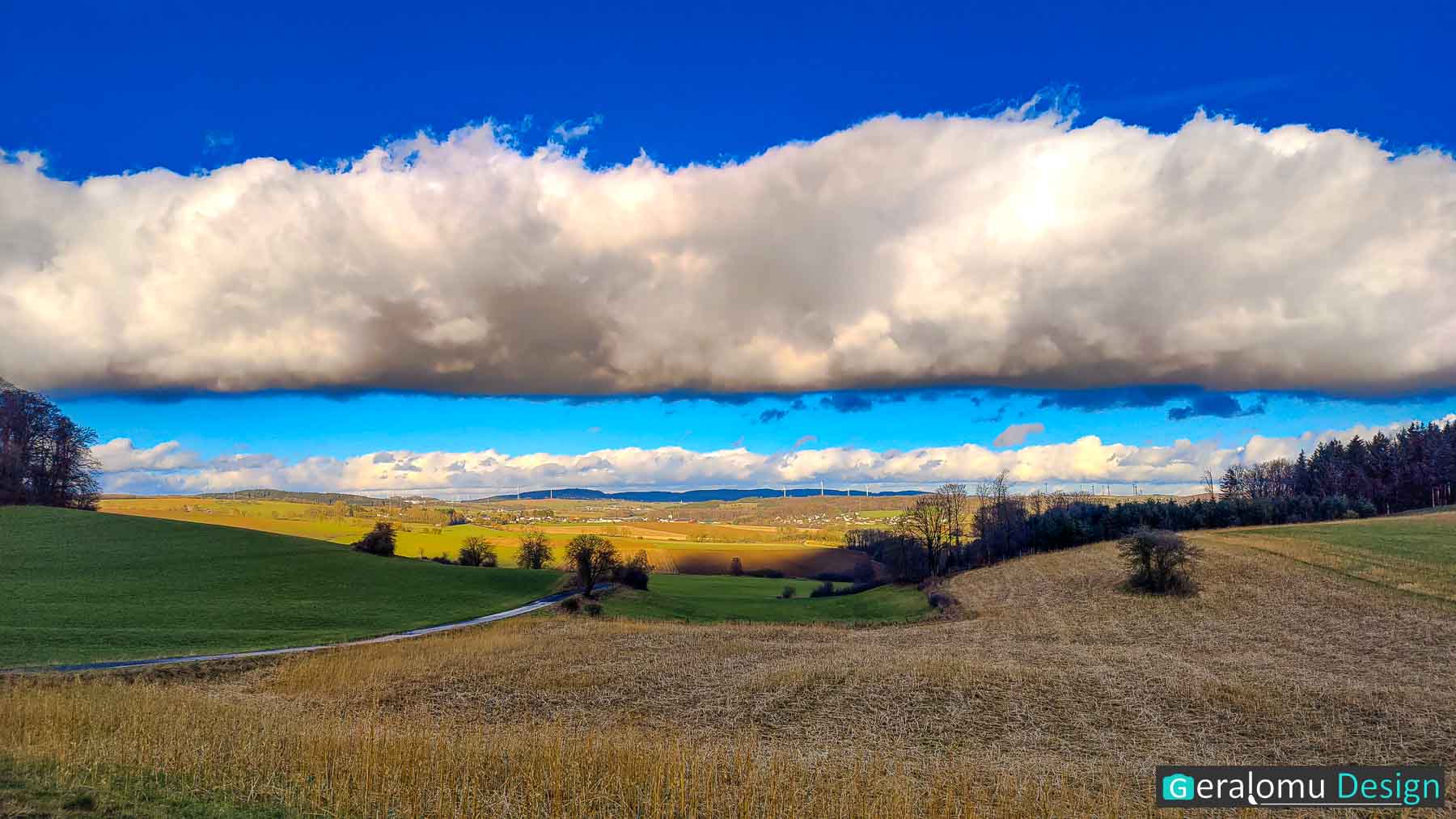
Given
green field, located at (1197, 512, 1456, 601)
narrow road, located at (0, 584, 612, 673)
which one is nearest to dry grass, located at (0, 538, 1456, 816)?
narrow road, located at (0, 584, 612, 673)

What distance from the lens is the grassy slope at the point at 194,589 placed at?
137ft

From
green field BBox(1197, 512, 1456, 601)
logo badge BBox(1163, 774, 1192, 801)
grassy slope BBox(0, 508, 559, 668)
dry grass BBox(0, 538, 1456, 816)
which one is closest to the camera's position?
dry grass BBox(0, 538, 1456, 816)

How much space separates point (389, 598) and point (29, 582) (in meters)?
25.8

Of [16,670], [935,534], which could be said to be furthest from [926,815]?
[935,534]

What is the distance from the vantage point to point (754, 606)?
80.3 metres

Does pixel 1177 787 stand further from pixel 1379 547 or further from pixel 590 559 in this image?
pixel 1379 547

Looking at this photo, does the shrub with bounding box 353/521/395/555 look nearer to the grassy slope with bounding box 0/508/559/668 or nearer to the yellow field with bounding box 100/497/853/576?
the grassy slope with bounding box 0/508/559/668

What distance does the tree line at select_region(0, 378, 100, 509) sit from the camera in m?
99.0

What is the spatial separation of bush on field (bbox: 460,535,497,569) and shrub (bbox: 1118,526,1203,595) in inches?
3143

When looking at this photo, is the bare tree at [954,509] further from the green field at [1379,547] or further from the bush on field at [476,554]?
the bush on field at [476,554]

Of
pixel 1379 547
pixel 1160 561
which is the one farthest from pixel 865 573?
pixel 1379 547

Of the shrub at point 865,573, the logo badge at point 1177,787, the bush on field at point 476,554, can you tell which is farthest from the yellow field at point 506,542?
the logo badge at point 1177,787

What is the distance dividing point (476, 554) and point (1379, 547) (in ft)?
339

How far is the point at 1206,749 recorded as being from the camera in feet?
67.5
